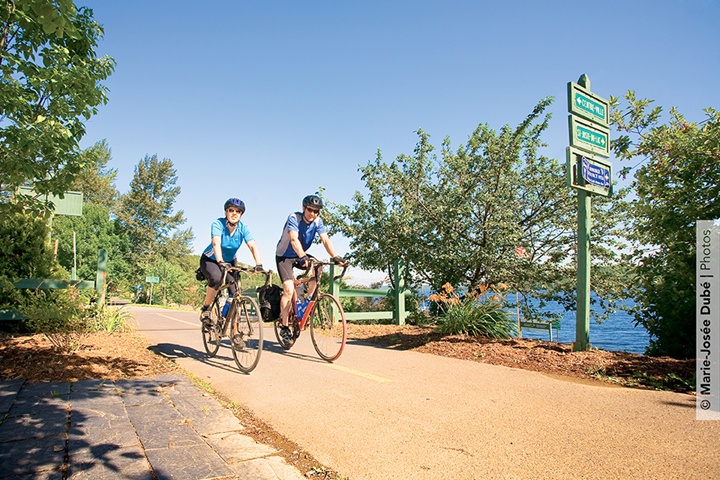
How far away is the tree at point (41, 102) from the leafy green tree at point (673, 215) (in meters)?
6.75

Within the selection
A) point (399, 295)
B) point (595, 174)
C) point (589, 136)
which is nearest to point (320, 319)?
point (595, 174)

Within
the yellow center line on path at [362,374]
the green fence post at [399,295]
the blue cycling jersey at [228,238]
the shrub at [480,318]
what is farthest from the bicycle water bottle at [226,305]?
the green fence post at [399,295]

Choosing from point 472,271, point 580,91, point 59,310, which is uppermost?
point 580,91

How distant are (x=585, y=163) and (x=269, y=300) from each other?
4958 mm

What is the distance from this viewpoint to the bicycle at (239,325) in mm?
5309

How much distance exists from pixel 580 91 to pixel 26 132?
6985 millimetres

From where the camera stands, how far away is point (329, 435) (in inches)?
120

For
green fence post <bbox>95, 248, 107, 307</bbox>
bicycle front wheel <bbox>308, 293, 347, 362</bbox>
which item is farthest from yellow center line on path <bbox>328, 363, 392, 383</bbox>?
green fence post <bbox>95, 248, 107, 307</bbox>

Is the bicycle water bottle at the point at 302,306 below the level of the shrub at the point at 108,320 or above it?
above

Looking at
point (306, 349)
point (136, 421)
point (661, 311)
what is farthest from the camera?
point (306, 349)

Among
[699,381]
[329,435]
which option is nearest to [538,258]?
[699,381]

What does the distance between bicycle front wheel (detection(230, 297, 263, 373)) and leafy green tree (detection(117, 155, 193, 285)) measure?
57.1 meters

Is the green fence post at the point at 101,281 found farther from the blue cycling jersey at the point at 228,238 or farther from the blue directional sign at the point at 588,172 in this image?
the blue directional sign at the point at 588,172

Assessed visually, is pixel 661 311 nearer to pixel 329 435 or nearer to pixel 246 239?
pixel 329 435
